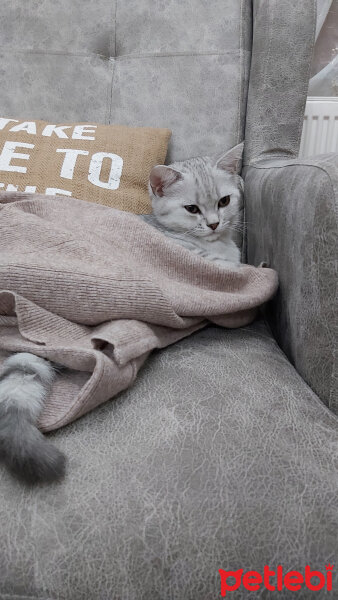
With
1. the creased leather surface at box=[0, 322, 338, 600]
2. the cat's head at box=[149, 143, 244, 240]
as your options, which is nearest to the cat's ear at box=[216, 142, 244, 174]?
the cat's head at box=[149, 143, 244, 240]

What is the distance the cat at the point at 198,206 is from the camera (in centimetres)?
107

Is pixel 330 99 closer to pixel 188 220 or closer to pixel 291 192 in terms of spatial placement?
pixel 188 220

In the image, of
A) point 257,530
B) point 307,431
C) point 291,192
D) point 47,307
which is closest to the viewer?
point 257,530

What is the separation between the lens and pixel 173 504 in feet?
1.55

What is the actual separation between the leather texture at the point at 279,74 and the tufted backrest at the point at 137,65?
0.19 ft

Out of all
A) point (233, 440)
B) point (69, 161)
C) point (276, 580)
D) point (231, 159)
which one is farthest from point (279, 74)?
point (276, 580)

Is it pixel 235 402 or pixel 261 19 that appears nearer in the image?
pixel 235 402

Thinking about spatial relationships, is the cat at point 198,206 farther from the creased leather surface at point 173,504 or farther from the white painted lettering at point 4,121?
the creased leather surface at point 173,504

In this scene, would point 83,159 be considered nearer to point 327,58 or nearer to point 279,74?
point 279,74

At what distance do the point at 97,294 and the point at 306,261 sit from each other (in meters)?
0.32

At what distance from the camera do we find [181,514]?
0.47m

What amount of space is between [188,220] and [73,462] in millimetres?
695

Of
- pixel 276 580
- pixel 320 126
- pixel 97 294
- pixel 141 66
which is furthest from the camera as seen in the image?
pixel 320 126

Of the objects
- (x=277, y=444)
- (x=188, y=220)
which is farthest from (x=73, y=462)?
(x=188, y=220)
